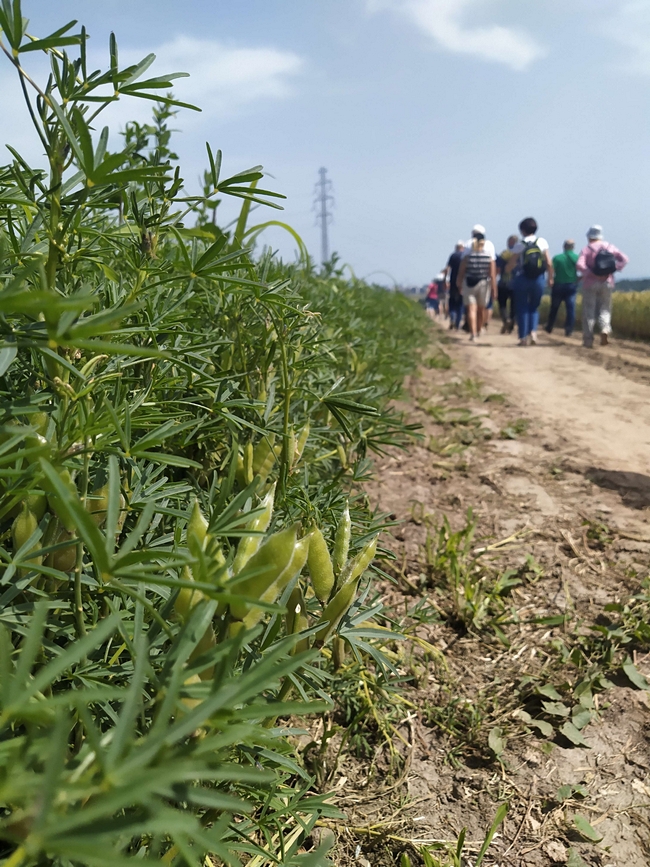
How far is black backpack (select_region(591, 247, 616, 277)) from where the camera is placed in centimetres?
885

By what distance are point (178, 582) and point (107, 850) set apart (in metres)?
0.17

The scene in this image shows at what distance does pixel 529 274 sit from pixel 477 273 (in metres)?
0.92

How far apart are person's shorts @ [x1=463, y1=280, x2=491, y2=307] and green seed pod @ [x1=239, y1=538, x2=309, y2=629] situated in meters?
10.2

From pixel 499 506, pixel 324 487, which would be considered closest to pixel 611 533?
pixel 499 506

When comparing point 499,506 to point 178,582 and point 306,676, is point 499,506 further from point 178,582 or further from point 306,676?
point 178,582

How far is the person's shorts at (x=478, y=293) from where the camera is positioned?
1029 centimetres

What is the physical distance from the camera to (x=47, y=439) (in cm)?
70

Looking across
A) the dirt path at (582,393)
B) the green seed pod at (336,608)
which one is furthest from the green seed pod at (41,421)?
the dirt path at (582,393)

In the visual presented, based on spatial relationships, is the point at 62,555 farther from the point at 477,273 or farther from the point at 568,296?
the point at 568,296

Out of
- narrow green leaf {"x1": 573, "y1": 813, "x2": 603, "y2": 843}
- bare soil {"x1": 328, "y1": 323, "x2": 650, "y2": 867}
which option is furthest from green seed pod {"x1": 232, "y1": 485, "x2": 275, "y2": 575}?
narrow green leaf {"x1": 573, "y1": 813, "x2": 603, "y2": 843}

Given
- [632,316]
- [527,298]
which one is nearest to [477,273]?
[527,298]

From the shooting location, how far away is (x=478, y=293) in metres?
10.5

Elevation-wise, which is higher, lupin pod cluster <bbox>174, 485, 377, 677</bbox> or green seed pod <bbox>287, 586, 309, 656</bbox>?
lupin pod cluster <bbox>174, 485, 377, 677</bbox>

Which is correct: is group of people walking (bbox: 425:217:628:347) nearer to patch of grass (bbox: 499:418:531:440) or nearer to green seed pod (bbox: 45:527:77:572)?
patch of grass (bbox: 499:418:531:440)
